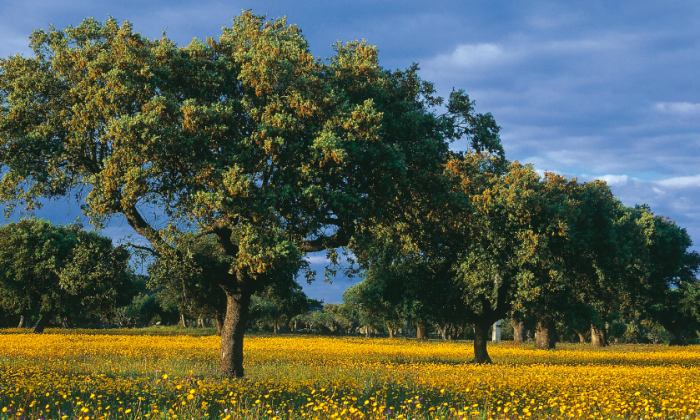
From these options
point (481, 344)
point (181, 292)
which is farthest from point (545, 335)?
point (181, 292)

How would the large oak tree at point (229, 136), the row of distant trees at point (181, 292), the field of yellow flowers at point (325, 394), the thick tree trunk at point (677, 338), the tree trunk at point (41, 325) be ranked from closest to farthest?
the field of yellow flowers at point (325, 394) < the large oak tree at point (229, 136) < the row of distant trees at point (181, 292) < the tree trunk at point (41, 325) < the thick tree trunk at point (677, 338)

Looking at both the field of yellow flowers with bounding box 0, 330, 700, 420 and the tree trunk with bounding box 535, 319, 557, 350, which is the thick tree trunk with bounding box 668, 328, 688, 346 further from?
the field of yellow flowers with bounding box 0, 330, 700, 420

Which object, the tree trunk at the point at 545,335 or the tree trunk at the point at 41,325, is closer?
the tree trunk at the point at 545,335

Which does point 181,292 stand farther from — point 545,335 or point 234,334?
point 545,335

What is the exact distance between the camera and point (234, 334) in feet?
63.8

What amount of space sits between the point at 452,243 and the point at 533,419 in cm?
1445

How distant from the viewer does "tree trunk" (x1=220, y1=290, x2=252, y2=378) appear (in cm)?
1920

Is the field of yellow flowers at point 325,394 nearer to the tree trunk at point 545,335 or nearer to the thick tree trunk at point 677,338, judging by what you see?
the tree trunk at point 545,335

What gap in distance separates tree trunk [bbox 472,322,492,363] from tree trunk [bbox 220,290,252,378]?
14313mm

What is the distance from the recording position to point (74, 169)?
1988 centimetres

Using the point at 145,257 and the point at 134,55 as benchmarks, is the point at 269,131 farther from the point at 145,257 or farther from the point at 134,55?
the point at 145,257

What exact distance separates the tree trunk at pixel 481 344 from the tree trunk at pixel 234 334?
14.3m

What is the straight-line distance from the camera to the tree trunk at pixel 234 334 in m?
19.2

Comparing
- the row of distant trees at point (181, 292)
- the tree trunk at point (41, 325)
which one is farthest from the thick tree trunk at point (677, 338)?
the tree trunk at point (41, 325)
